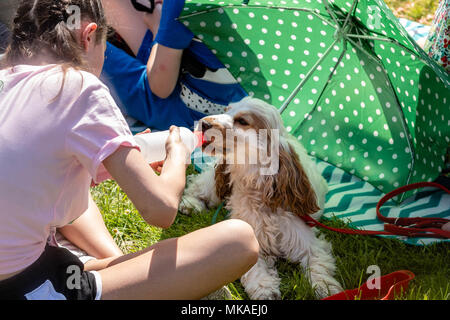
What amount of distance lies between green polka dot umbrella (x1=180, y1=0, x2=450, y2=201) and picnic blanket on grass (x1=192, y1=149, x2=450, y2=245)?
0.18 metres

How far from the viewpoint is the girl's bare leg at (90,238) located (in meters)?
2.45

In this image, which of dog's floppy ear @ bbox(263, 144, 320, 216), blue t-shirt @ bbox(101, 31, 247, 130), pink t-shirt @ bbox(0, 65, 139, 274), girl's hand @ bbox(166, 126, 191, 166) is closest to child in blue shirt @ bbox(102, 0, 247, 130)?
blue t-shirt @ bbox(101, 31, 247, 130)

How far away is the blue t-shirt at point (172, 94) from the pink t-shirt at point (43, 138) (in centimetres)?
200

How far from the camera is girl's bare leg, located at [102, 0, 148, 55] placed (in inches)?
158

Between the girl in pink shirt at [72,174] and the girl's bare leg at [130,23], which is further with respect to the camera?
the girl's bare leg at [130,23]

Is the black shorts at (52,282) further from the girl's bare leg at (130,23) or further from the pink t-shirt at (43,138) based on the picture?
the girl's bare leg at (130,23)

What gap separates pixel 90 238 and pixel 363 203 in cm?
180

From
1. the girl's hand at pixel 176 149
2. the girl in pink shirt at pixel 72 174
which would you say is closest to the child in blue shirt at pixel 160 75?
the girl's hand at pixel 176 149

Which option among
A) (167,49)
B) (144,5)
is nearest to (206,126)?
(167,49)

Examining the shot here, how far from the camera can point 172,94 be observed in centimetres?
375

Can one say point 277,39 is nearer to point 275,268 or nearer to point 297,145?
point 297,145

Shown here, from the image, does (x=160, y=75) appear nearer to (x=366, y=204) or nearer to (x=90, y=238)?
(x=90, y=238)

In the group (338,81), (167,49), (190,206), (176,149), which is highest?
(338,81)
